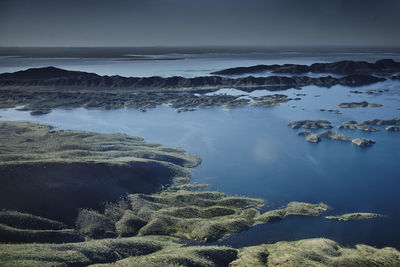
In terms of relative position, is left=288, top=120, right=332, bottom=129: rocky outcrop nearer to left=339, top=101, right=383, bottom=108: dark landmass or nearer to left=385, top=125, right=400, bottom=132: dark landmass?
left=385, top=125, right=400, bottom=132: dark landmass

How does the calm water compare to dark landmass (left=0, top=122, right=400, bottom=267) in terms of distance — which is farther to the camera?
the calm water

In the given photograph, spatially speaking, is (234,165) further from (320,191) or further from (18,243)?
(18,243)

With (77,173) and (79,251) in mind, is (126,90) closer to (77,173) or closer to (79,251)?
(77,173)

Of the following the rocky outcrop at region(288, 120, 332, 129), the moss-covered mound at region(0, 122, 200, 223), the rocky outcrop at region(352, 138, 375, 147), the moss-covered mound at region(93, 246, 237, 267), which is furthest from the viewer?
the rocky outcrop at region(288, 120, 332, 129)

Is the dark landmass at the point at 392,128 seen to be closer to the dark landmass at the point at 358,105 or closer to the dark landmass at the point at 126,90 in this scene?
the dark landmass at the point at 358,105

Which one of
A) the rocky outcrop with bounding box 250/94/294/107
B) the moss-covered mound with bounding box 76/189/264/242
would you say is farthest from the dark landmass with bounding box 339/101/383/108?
the moss-covered mound with bounding box 76/189/264/242

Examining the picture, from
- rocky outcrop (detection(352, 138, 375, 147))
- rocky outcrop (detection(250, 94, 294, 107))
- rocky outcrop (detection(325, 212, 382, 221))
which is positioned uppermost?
rocky outcrop (detection(250, 94, 294, 107))

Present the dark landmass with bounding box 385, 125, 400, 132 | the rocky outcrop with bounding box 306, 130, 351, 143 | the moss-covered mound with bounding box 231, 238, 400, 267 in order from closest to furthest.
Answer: the moss-covered mound with bounding box 231, 238, 400, 267
the rocky outcrop with bounding box 306, 130, 351, 143
the dark landmass with bounding box 385, 125, 400, 132
